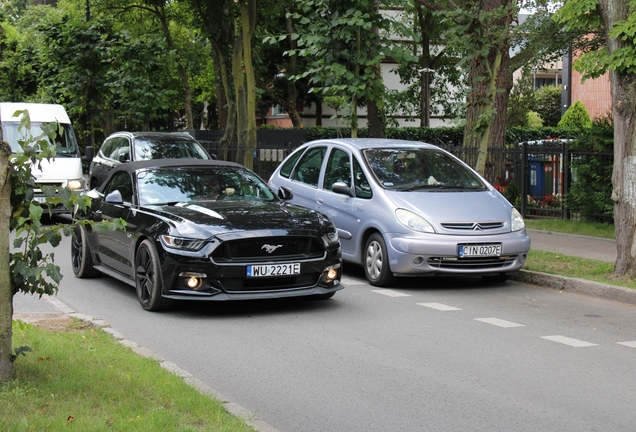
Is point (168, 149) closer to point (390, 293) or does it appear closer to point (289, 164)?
point (289, 164)

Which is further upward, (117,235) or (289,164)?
(289,164)

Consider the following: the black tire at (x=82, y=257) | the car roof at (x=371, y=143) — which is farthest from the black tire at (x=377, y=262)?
the black tire at (x=82, y=257)

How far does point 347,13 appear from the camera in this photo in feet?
52.5

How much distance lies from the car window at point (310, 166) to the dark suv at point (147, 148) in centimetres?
543

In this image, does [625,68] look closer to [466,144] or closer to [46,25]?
[466,144]

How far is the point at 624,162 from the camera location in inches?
423

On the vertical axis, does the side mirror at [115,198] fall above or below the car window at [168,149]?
below

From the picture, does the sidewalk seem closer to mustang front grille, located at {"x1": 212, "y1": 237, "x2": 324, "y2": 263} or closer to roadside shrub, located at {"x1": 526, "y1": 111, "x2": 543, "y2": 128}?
mustang front grille, located at {"x1": 212, "y1": 237, "x2": 324, "y2": 263}

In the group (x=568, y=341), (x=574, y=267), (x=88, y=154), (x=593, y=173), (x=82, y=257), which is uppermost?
(x=88, y=154)

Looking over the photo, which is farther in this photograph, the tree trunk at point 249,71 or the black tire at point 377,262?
the tree trunk at point 249,71

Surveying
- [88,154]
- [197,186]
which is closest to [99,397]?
[197,186]

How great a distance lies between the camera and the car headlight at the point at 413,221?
34.9 ft

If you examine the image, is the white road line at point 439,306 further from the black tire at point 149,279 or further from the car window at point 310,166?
the car window at point 310,166

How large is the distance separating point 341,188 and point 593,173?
727 centimetres
